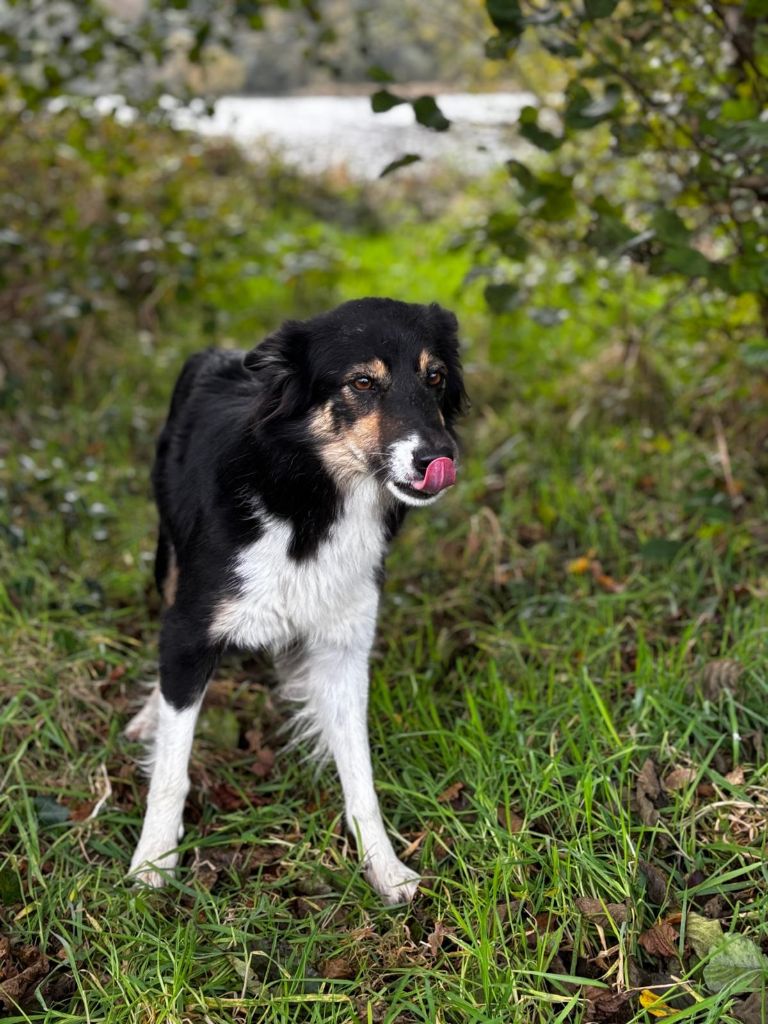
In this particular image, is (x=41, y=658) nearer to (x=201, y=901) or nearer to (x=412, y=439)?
(x=201, y=901)

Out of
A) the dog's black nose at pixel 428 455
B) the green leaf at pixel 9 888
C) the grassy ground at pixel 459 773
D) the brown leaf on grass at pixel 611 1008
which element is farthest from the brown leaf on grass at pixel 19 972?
the dog's black nose at pixel 428 455

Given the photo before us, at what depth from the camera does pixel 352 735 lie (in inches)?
111

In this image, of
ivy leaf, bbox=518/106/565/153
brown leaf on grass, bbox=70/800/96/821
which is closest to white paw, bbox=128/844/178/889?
brown leaf on grass, bbox=70/800/96/821

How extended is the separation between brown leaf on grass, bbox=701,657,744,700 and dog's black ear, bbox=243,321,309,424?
1.44m

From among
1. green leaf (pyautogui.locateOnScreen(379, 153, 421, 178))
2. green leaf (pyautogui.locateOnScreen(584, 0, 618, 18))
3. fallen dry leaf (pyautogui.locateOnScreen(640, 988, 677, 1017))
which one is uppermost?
green leaf (pyautogui.locateOnScreen(584, 0, 618, 18))

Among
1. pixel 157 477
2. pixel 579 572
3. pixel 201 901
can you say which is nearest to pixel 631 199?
pixel 579 572

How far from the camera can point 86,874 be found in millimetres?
2602

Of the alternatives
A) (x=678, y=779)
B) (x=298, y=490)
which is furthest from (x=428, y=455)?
(x=678, y=779)

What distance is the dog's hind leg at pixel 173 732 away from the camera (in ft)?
8.78

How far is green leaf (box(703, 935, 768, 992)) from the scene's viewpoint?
210 cm

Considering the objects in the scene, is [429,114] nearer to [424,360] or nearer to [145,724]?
[424,360]

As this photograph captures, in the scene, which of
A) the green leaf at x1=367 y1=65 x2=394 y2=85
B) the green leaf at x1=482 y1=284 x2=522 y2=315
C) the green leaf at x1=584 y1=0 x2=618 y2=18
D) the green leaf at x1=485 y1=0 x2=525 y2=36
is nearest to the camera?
the green leaf at x1=584 y1=0 x2=618 y2=18

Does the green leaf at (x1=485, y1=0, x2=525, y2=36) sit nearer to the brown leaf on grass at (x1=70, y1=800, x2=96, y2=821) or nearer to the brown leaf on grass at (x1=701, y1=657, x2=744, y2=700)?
the brown leaf on grass at (x1=701, y1=657, x2=744, y2=700)

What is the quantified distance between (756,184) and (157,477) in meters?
2.38
